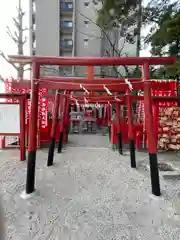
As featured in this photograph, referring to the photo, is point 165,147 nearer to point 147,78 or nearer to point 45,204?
point 147,78

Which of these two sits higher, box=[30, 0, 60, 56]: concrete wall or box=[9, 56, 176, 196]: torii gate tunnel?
box=[30, 0, 60, 56]: concrete wall

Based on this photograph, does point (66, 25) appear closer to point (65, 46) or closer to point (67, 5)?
point (67, 5)

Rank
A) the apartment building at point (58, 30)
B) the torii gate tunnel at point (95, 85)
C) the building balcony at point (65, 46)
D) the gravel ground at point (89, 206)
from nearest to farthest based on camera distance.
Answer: the gravel ground at point (89, 206), the torii gate tunnel at point (95, 85), the apartment building at point (58, 30), the building balcony at point (65, 46)

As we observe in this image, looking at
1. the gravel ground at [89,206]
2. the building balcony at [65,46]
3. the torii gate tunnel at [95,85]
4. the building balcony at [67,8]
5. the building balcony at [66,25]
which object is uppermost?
the building balcony at [67,8]

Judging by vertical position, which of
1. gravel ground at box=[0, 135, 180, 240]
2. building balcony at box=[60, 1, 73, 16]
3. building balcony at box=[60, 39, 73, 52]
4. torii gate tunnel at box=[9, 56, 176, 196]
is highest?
building balcony at box=[60, 1, 73, 16]

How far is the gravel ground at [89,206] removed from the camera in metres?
2.16

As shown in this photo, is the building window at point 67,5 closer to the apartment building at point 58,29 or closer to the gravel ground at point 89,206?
the apartment building at point 58,29

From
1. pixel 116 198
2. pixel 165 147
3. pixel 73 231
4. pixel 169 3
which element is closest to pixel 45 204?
pixel 73 231

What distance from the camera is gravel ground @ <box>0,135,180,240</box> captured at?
2.16 m

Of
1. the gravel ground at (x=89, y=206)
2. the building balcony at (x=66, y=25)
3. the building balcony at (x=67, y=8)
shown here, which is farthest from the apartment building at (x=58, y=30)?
the gravel ground at (x=89, y=206)

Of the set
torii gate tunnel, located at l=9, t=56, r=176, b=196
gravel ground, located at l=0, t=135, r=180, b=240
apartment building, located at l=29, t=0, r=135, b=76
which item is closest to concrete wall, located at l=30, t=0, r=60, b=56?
apartment building, located at l=29, t=0, r=135, b=76

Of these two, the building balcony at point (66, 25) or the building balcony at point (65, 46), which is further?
the building balcony at point (66, 25)

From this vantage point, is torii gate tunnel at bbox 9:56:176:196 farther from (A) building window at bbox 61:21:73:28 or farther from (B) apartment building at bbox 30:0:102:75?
(A) building window at bbox 61:21:73:28

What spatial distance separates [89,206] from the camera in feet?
8.83
